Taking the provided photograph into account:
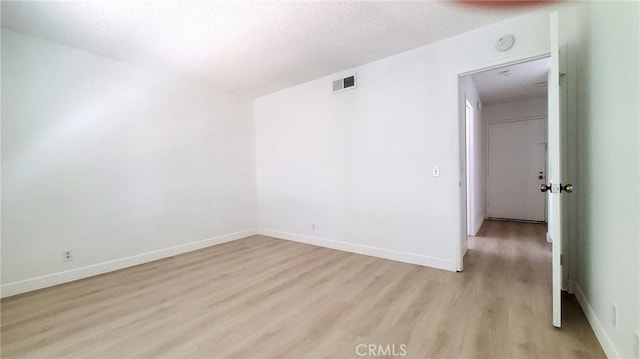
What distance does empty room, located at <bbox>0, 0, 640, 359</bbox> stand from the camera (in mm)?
1639

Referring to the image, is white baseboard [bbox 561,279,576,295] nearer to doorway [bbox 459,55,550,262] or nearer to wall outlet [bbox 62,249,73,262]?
doorway [bbox 459,55,550,262]

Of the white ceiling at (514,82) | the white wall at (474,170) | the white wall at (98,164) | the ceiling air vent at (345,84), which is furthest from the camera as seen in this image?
the white wall at (474,170)

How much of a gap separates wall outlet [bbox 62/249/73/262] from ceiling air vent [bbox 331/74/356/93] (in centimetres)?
366

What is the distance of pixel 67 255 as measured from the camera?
2773mm

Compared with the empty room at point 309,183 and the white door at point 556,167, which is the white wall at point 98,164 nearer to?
the empty room at point 309,183

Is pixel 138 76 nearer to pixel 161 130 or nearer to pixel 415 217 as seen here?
pixel 161 130

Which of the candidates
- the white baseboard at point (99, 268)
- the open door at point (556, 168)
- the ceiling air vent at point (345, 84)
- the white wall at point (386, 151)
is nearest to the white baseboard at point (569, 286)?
the open door at point (556, 168)

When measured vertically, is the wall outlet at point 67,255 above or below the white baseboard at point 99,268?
above

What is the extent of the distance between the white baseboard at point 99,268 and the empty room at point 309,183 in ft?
0.07

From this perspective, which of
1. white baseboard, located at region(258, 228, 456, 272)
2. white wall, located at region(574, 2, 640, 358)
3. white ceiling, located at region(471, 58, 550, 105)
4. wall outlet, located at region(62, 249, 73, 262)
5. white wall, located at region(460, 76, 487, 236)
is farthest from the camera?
white wall, located at region(460, 76, 487, 236)

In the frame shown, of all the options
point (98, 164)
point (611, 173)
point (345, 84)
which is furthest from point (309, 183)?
point (611, 173)

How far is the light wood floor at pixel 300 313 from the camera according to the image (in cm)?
162

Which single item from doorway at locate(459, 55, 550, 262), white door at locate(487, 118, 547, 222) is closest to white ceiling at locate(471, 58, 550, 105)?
doorway at locate(459, 55, 550, 262)

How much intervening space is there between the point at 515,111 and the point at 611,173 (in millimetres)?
4858
